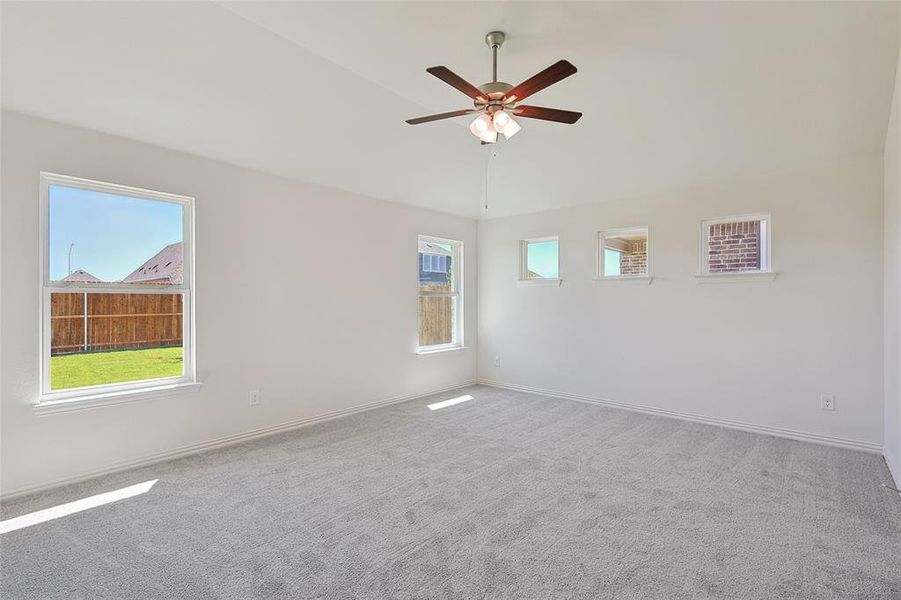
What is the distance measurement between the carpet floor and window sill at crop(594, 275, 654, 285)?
1.75 m

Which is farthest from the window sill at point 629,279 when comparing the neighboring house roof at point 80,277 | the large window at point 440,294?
the neighboring house roof at point 80,277

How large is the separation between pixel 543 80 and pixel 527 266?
382cm

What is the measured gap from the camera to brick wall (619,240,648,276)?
15.9 ft

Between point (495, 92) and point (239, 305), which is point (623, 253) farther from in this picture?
point (239, 305)

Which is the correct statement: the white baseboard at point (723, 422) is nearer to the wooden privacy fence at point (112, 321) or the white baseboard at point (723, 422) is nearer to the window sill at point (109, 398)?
the window sill at point (109, 398)

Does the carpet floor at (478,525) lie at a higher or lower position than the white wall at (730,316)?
lower

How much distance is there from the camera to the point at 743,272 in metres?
4.12

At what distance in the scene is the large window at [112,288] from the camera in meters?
2.91

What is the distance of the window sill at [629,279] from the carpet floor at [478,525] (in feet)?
5.74

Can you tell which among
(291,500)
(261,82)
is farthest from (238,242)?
(291,500)

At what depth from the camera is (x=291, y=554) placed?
2.11m

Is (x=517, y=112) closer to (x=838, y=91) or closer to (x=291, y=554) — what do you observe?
(x=838, y=91)

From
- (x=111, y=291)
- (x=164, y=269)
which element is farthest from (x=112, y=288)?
(x=164, y=269)

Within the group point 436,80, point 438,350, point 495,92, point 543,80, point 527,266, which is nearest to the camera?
point 543,80
